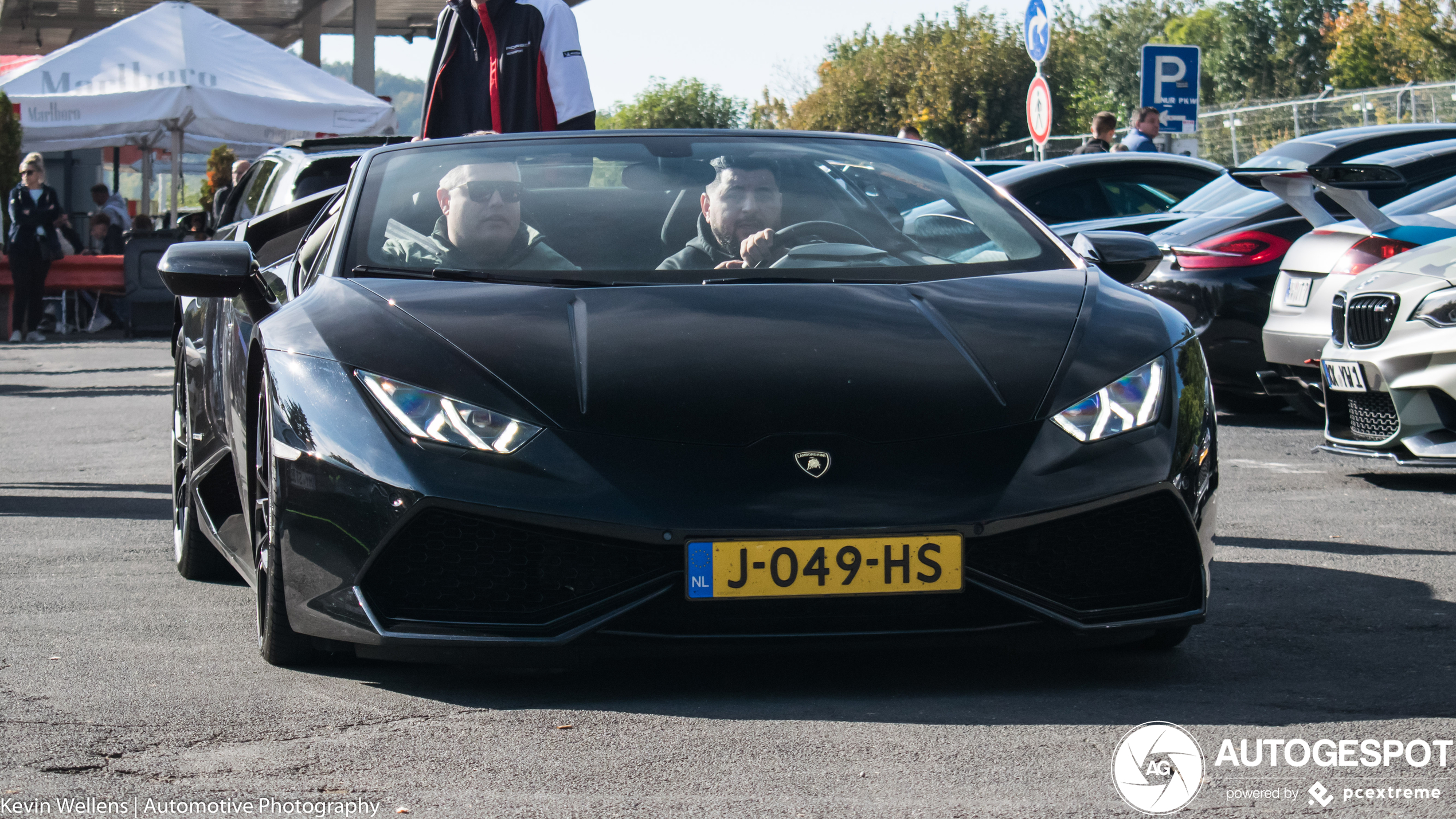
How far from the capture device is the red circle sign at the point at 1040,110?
57.7ft

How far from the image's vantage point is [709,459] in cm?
344

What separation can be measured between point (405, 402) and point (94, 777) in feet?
3.00

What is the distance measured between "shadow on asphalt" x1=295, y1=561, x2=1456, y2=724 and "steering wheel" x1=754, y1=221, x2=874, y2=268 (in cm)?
103

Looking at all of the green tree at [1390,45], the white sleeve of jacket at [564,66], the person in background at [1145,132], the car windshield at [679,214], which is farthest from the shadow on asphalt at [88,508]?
the green tree at [1390,45]

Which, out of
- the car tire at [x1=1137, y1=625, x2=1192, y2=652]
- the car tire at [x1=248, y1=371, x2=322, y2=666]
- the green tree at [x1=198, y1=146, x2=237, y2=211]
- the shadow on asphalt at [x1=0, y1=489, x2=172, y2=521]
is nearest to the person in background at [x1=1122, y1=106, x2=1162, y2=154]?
the shadow on asphalt at [x1=0, y1=489, x2=172, y2=521]

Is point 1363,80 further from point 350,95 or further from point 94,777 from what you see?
point 94,777

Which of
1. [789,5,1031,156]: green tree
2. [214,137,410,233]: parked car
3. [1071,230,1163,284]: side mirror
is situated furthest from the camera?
[789,5,1031,156]: green tree

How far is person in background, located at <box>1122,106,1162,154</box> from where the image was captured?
53.1 ft

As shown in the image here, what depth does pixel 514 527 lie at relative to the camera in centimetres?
339

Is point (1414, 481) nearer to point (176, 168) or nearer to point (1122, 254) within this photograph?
point (1122, 254)

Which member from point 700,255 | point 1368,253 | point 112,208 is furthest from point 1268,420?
point 112,208

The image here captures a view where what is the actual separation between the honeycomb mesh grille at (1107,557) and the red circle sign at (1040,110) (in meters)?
14.2

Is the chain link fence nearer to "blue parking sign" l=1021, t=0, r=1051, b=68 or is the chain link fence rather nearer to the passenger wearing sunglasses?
"blue parking sign" l=1021, t=0, r=1051, b=68

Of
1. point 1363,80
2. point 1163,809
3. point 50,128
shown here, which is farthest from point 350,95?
point 1363,80
